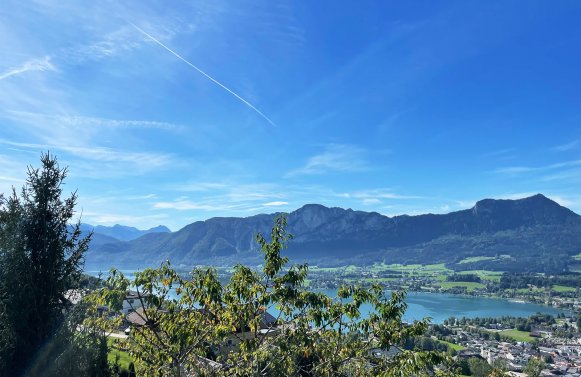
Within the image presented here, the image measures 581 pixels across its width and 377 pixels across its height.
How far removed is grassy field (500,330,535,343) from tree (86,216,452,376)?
287 feet

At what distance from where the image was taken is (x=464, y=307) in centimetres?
11712

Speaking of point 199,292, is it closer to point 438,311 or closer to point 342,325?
point 342,325

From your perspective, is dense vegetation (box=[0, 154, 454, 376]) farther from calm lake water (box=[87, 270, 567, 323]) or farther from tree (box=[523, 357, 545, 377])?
calm lake water (box=[87, 270, 567, 323])

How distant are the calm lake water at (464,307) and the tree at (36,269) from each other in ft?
297

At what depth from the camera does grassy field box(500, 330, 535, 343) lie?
7956cm

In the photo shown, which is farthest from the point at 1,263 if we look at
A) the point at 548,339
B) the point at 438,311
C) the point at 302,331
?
the point at 438,311

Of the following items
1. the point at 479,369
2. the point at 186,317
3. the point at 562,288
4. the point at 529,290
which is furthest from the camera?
the point at 562,288

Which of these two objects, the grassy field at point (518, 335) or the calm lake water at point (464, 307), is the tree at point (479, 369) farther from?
the calm lake water at point (464, 307)

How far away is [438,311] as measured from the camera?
341 feet

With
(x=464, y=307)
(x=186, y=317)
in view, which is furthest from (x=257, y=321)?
(x=464, y=307)

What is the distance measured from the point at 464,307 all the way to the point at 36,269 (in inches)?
4966

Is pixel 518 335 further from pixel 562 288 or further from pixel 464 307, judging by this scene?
pixel 562 288

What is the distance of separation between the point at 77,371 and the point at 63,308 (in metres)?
1.06

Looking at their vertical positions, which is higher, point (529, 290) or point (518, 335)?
point (529, 290)
